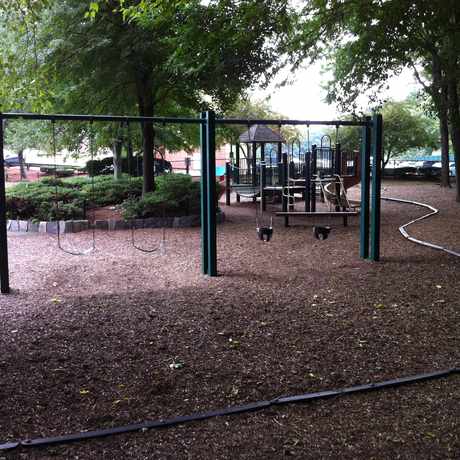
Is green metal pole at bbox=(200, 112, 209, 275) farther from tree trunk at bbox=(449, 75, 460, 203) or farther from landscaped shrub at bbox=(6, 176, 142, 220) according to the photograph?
tree trunk at bbox=(449, 75, 460, 203)

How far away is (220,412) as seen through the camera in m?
3.36

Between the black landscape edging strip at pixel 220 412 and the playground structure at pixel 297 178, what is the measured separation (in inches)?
237

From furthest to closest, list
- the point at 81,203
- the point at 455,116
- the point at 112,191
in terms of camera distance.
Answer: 1. the point at 455,116
2. the point at 112,191
3. the point at 81,203

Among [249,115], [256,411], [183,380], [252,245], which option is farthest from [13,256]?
[249,115]

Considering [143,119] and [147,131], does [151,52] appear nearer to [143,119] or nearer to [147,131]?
[147,131]

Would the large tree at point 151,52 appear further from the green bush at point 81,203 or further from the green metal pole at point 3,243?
the green metal pole at point 3,243

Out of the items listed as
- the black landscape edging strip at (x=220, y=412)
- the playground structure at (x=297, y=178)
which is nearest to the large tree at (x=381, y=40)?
the playground structure at (x=297, y=178)

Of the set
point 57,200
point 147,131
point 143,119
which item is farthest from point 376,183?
point 147,131

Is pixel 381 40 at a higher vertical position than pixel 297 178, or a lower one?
higher

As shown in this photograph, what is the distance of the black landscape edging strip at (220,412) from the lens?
3.02 meters

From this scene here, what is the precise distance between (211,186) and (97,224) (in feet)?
16.0

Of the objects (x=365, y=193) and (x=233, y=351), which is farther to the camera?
(x=365, y=193)

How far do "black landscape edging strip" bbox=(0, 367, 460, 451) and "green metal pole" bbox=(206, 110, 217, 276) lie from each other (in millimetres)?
3498

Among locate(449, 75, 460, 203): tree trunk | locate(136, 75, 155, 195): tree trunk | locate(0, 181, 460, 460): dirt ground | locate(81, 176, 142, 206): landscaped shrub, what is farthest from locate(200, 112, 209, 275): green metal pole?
locate(449, 75, 460, 203): tree trunk
